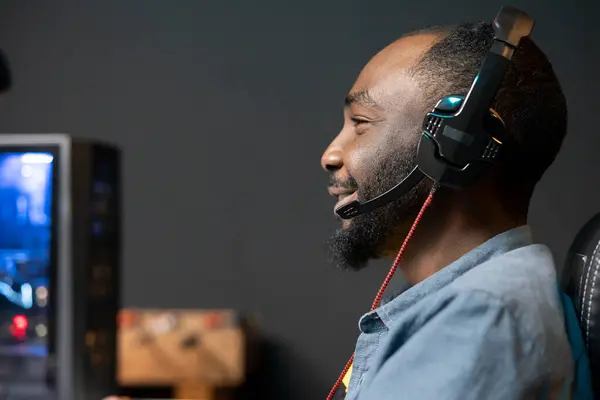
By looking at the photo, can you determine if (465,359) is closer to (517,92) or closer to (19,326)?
(517,92)

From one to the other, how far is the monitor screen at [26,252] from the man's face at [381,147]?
21.1 inches

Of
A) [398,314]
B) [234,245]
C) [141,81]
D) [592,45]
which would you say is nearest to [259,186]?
[234,245]

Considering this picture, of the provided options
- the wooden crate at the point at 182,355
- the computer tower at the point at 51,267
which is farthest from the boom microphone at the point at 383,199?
the wooden crate at the point at 182,355

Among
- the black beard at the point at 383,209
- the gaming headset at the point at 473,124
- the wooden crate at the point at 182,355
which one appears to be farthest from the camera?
the wooden crate at the point at 182,355

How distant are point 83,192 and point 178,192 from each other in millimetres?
1264

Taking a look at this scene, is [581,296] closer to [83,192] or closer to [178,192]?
[83,192]

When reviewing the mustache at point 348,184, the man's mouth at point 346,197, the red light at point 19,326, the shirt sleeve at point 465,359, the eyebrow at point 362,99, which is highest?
the eyebrow at point 362,99

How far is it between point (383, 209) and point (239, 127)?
159 cm

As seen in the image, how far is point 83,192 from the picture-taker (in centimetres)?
119

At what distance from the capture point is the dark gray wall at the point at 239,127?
7.72 feet

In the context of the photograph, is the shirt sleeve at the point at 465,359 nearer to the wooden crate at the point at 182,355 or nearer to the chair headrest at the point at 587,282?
the chair headrest at the point at 587,282

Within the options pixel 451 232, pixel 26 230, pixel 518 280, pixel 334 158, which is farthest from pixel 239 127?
pixel 518 280

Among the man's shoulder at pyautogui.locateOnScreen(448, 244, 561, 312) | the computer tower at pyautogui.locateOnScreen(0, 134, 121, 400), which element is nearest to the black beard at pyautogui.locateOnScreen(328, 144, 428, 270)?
the man's shoulder at pyautogui.locateOnScreen(448, 244, 561, 312)

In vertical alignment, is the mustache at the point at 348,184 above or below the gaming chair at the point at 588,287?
above
